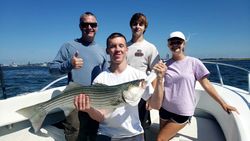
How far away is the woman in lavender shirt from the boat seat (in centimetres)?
72

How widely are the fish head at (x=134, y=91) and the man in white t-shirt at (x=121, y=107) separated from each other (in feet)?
0.62

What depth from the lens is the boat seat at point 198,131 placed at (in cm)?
438

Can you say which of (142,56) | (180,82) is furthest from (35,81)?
(180,82)

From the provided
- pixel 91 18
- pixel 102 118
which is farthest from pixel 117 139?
pixel 91 18

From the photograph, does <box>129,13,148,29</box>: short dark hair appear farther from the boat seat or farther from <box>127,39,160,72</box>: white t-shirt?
the boat seat

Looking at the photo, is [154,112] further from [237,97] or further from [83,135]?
[83,135]

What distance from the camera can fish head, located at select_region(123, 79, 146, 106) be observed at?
2562 mm

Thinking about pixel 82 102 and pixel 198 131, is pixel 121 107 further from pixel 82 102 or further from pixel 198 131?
pixel 198 131

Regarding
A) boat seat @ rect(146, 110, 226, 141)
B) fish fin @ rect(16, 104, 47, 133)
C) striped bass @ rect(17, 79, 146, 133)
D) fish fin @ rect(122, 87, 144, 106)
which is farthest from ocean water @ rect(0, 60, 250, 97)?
boat seat @ rect(146, 110, 226, 141)

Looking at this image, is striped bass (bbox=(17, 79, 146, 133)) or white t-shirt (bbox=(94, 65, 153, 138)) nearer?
striped bass (bbox=(17, 79, 146, 133))

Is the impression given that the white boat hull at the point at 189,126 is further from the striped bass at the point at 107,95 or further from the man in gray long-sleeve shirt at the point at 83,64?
the striped bass at the point at 107,95

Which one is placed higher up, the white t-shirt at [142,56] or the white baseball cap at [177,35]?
the white baseball cap at [177,35]

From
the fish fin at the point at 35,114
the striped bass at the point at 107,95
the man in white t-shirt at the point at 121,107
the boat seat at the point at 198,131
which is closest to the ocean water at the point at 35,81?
the fish fin at the point at 35,114

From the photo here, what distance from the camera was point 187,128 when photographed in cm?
476
